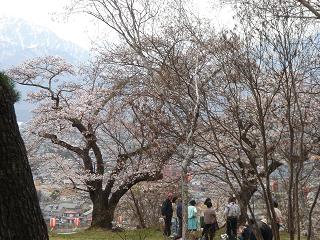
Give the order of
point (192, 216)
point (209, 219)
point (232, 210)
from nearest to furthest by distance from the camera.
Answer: point (232, 210) → point (209, 219) → point (192, 216)

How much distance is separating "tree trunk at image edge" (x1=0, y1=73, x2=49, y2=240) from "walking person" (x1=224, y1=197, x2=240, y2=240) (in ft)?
29.2

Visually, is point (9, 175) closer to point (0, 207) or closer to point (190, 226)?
point (0, 207)

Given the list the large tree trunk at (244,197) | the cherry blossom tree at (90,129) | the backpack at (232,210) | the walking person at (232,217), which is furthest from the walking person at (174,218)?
the large tree trunk at (244,197)

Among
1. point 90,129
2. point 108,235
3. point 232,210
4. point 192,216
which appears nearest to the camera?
point 232,210

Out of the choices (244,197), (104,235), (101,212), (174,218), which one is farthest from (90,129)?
(244,197)

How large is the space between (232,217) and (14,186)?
30.4ft

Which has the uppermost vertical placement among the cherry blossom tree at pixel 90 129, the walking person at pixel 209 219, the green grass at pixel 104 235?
the cherry blossom tree at pixel 90 129

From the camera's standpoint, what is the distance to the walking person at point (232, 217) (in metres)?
11.8

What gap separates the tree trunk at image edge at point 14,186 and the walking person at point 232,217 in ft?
29.2

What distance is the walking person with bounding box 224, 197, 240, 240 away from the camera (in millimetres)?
11805

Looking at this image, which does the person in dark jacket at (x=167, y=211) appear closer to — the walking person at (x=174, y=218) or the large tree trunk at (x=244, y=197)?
the walking person at (x=174, y=218)

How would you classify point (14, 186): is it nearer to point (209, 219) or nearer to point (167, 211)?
point (209, 219)

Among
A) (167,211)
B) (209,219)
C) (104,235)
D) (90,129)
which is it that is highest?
(90,129)

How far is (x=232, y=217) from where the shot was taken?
11.9 metres
